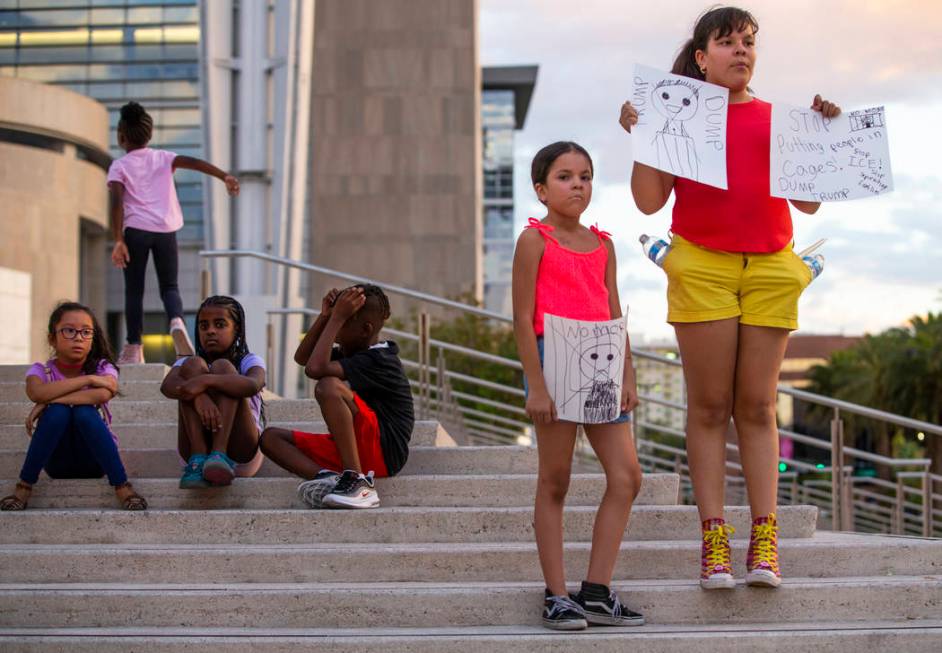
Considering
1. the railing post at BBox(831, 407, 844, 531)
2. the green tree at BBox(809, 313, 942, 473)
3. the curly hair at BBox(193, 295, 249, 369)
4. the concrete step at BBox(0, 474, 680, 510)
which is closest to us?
the concrete step at BBox(0, 474, 680, 510)

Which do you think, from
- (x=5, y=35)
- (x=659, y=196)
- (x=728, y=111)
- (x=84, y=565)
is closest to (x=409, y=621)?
(x=84, y=565)

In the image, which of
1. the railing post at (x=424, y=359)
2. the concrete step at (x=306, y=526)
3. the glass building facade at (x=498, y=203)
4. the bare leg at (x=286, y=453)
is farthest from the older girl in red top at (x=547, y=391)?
the glass building facade at (x=498, y=203)

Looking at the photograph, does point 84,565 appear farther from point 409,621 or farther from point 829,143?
point 829,143

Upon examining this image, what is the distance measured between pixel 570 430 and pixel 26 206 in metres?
34.1

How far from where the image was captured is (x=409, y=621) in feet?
14.5

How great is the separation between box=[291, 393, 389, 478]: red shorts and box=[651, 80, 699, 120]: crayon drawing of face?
6.46 feet

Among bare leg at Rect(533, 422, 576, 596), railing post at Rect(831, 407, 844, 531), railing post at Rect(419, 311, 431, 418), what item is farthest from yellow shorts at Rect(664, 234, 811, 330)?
railing post at Rect(419, 311, 431, 418)

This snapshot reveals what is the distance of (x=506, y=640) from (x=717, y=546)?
2.78 ft

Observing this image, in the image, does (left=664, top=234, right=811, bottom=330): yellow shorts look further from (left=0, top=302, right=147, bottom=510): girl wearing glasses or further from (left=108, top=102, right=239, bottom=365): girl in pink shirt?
(left=108, top=102, right=239, bottom=365): girl in pink shirt

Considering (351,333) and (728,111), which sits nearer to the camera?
(728,111)

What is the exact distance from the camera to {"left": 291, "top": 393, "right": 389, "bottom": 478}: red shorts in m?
5.46

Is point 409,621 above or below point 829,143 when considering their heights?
below

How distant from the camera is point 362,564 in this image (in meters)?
4.80

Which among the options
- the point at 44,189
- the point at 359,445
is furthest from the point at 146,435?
the point at 44,189
